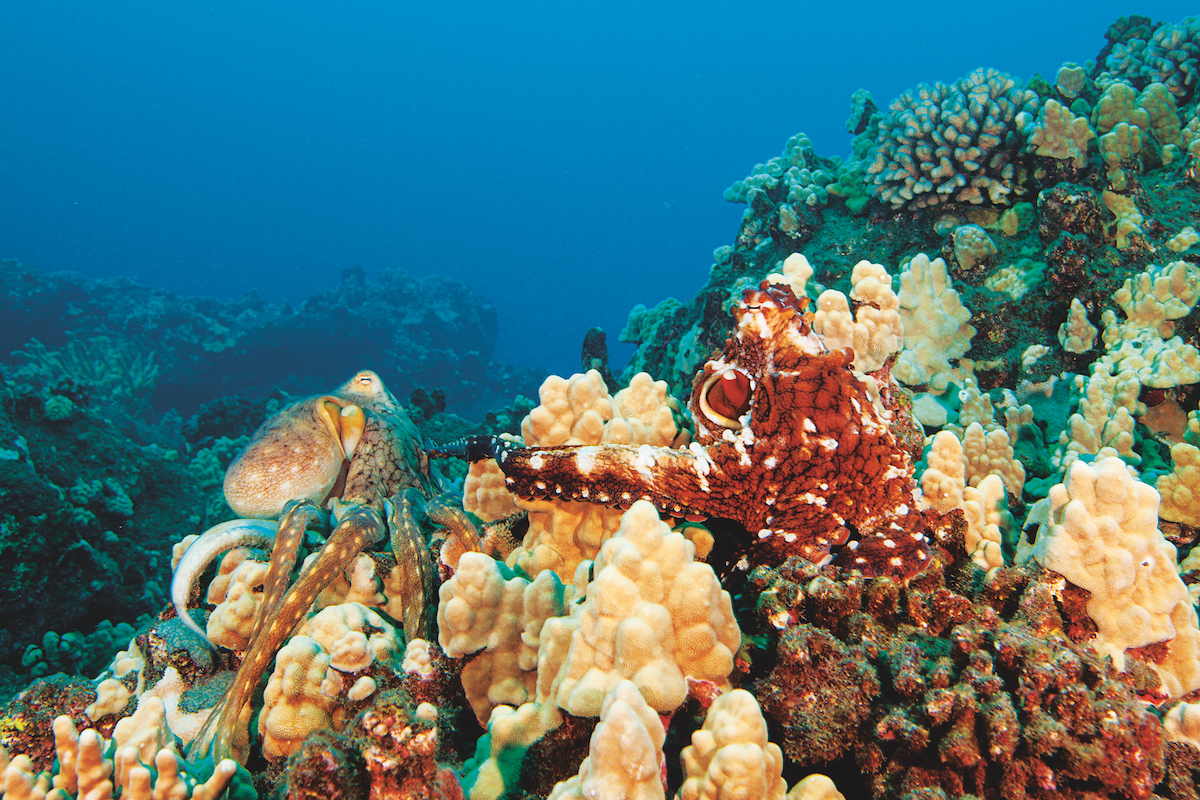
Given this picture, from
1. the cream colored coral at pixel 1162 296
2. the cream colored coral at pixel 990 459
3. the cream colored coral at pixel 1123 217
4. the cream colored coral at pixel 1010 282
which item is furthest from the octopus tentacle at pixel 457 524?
the cream colored coral at pixel 1123 217

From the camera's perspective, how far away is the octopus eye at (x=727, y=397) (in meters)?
2.23

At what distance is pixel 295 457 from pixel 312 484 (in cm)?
16

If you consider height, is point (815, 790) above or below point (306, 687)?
below

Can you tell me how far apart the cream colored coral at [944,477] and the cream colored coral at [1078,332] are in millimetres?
2671

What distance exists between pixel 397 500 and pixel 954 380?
164 inches

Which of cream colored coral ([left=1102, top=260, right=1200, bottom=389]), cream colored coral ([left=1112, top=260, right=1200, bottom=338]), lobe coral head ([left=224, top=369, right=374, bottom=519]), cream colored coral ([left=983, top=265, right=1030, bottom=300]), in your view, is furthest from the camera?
cream colored coral ([left=983, top=265, right=1030, bottom=300])

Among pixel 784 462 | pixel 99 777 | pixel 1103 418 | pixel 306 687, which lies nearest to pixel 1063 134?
pixel 1103 418

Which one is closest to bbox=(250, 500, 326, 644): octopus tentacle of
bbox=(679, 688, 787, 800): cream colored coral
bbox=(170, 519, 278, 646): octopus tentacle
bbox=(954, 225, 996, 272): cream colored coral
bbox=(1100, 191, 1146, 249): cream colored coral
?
bbox=(170, 519, 278, 646): octopus tentacle

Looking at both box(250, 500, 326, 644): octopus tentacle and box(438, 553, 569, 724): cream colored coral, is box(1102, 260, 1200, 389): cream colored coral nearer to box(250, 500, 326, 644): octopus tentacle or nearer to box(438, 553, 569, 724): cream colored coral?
box(438, 553, 569, 724): cream colored coral

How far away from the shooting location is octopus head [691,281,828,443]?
2.12 metres

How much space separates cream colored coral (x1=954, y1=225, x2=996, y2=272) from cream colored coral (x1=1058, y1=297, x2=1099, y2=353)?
1065 mm

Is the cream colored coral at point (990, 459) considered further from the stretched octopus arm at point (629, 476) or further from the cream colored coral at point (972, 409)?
the stretched octopus arm at point (629, 476)

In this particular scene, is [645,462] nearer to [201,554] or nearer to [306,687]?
[306,687]

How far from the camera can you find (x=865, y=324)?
9.85 feet
